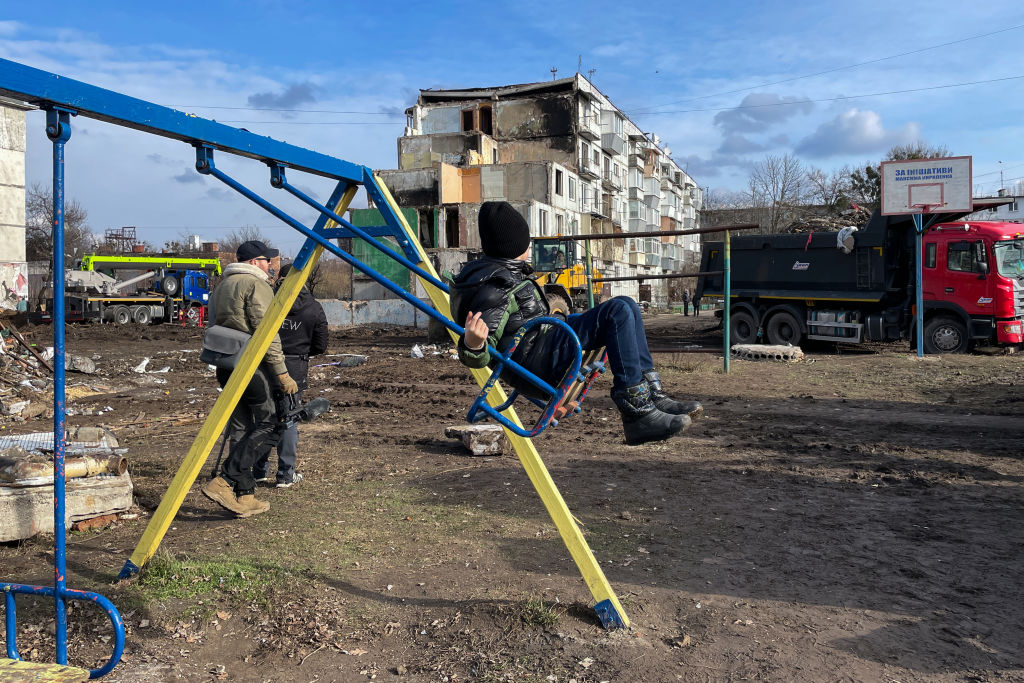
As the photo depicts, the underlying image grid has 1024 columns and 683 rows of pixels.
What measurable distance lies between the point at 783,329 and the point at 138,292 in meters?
24.4

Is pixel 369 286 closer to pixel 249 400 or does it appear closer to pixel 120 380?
pixel 120 380

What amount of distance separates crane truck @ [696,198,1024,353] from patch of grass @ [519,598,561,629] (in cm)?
1526

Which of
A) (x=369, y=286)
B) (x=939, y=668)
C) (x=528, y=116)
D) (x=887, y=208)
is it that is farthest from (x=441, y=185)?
(x=939, y=668)

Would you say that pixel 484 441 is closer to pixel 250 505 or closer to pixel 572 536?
pixel 250 505

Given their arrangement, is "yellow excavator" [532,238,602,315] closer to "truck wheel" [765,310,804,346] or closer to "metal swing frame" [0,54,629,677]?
"truck wheel" [765,310,804,346]

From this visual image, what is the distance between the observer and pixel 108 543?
4.45 meters

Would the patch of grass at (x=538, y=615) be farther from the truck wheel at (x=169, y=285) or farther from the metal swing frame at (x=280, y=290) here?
the truck wheel at (x=169, y=285)

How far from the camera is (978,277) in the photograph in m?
15.3

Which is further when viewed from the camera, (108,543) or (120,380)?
(120,380)

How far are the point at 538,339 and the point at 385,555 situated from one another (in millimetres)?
1869

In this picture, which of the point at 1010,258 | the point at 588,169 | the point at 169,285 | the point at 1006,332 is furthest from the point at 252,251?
the point at 588,169

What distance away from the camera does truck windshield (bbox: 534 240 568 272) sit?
1786cm

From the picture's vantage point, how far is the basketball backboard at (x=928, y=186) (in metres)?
15.8

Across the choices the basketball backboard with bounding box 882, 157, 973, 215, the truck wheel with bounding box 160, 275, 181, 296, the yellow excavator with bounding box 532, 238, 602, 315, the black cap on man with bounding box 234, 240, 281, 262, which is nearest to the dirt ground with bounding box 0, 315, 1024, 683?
the black cap on man with bounding box 234, 240, 281, 262
